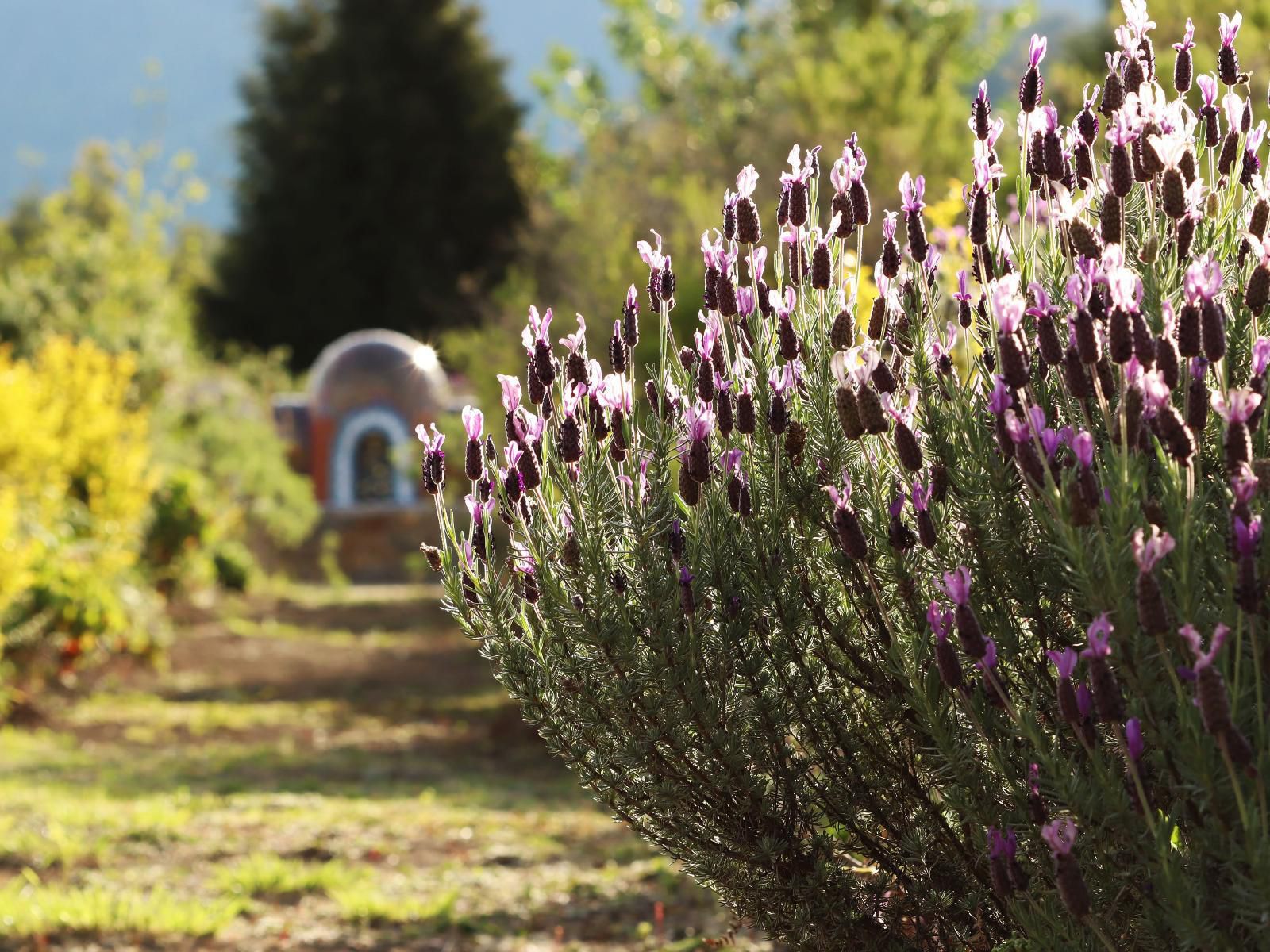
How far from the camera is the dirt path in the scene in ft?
14.5

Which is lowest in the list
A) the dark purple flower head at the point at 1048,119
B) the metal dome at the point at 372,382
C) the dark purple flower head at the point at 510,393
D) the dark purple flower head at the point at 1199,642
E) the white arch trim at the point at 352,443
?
the dark purple flower head at the point at 1199,642

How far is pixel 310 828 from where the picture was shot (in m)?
6.00

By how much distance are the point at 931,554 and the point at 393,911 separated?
10.3 feet

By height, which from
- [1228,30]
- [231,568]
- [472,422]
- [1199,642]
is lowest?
[1199,642]

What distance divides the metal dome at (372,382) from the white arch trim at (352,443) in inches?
6.1

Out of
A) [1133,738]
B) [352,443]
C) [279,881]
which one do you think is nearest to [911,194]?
[1133,738]

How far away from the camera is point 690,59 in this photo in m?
24.1

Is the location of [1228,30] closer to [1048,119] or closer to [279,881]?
[1048,119]

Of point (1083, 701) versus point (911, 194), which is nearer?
point (1083, 701)

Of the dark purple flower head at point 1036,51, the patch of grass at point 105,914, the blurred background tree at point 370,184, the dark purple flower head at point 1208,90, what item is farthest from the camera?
the blurred background tree at point 370,184

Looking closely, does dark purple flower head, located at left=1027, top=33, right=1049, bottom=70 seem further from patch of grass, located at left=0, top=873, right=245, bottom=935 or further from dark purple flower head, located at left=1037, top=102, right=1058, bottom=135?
patch of grass, located at left=0, top=873, right=245, bottom=935

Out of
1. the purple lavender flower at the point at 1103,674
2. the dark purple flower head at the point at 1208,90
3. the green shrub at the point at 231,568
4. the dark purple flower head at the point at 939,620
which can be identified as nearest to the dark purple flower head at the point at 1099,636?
the purple lavender flower at the point at 1103,674

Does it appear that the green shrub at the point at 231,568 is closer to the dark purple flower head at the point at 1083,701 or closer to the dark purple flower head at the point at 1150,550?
the dark purple flower head at the point at 1083,701

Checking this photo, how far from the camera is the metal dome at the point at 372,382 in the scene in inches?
796
